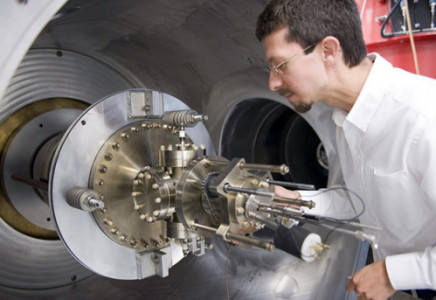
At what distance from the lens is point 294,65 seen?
0.92 metres

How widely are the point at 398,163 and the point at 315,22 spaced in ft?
1.29

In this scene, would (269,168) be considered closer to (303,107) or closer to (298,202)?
(298,202)

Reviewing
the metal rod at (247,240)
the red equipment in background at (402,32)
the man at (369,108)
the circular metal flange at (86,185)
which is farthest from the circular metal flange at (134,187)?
the red equipment in background at (402,32)

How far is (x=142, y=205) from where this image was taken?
0.96 m

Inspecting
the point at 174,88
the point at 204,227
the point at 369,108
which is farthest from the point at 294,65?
the point at 174,88

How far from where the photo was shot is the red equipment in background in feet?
3.67

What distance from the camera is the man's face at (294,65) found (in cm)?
92

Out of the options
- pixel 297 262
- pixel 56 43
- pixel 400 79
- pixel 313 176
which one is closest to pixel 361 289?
pixel 297 262

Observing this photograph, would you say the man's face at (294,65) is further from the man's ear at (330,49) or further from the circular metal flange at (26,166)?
the circular metal flange at (26,166)

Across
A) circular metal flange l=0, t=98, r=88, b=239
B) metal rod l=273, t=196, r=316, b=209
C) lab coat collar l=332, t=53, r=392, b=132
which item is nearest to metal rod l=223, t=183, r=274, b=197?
metal rod l=273, t=196, r=316, b=209

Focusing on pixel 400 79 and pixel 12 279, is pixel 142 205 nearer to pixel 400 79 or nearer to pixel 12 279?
pixel 12 279

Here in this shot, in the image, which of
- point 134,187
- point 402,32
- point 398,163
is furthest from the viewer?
point 402,32

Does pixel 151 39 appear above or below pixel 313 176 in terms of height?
above

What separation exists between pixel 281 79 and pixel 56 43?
2.67 feet
